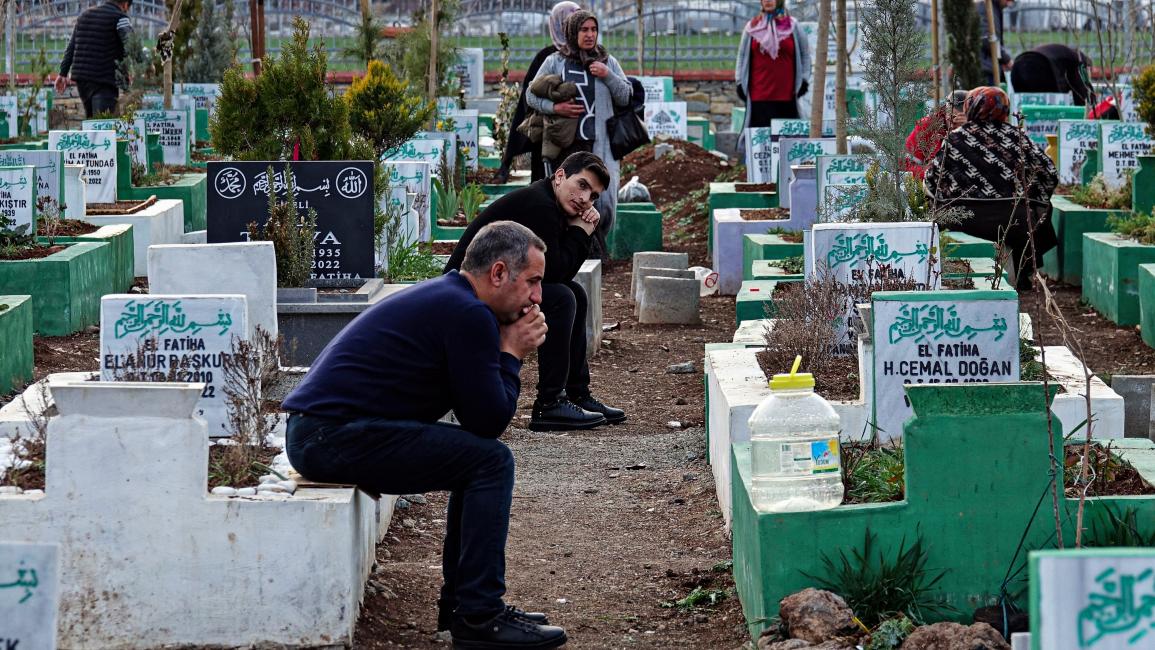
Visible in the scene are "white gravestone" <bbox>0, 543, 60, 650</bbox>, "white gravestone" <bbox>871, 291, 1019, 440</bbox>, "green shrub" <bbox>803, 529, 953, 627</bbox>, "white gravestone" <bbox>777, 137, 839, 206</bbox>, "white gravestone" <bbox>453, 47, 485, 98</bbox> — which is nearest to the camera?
"white gravestone" <bbox>0, 543, 60, 650</bbox>

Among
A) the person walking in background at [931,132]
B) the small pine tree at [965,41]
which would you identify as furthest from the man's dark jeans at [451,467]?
the small pine tree at [965,41]

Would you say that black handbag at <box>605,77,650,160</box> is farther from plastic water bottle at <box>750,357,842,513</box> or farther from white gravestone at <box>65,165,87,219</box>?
plastic water bottle at <box>750,357,842,513</box>

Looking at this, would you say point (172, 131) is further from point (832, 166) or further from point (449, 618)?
point (449, 618)

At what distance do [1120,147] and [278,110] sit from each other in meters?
7.24

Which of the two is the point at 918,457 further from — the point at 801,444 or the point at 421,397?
the point at 421,397

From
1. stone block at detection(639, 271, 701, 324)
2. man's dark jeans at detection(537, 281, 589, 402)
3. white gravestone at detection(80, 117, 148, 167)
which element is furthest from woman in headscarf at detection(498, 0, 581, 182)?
man's dark jeans at detection(537, 281, 589, 402)

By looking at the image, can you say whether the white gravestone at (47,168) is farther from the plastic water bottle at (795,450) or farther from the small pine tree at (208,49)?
the small pine tree at (208,49)

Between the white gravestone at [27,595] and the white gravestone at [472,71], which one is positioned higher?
the white gravestone at [472,71]

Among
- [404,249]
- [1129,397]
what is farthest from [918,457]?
[404,249]

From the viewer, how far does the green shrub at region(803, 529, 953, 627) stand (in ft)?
14.9

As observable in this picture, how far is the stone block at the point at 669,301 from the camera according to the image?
38.0ft

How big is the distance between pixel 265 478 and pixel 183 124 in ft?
42.7

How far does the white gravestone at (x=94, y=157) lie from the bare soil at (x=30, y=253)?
9.16 feet

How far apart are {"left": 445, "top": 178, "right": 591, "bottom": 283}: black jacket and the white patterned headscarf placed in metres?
4.21
